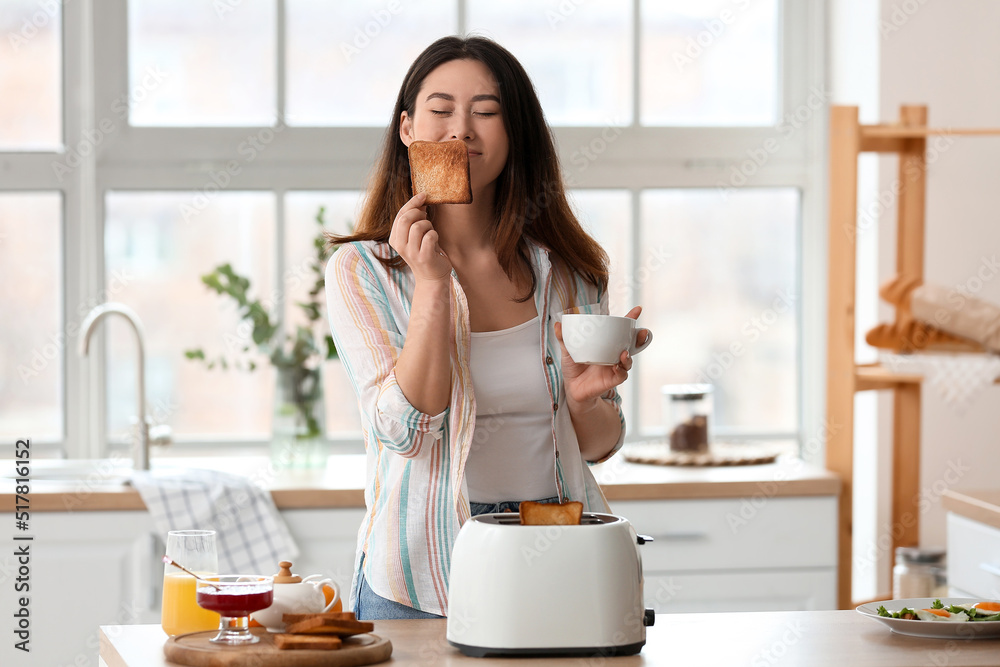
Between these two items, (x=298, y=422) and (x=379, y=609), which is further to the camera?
(x=298, y=422)

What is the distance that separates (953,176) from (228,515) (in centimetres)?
191

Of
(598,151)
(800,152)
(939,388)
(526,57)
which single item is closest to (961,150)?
(800,152)

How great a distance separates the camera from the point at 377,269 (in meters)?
1.38

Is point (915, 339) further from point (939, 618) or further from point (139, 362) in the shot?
point (139, 362)

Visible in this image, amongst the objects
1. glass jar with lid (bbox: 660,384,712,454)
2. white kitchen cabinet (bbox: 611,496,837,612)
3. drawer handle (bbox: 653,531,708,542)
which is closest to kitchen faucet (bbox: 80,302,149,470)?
white kitchen cabinet (bbox: 611,496,837,612)

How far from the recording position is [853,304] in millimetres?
2393

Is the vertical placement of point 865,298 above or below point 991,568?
above

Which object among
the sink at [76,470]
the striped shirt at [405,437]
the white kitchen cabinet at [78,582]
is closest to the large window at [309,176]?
the sink at [76,470]

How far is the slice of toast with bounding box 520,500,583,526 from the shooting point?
1123mm

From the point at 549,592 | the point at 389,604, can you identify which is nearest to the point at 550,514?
the point at 549,592

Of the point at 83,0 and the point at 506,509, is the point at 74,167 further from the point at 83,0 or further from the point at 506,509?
the point at 506,509

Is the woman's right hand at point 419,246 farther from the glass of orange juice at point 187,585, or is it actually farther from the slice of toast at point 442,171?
the glass of orange juice at point 187,585

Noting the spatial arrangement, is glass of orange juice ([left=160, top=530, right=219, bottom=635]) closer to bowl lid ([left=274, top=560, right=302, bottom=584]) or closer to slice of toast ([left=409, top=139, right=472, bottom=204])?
bowl lid ([left=274, top=560, right=302, bottom=584])

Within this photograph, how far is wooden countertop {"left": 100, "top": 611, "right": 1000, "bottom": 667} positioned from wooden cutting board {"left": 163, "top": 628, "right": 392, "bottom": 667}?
0.02 meters
